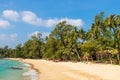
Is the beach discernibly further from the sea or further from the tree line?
the tree line

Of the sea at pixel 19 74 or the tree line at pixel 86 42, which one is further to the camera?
the tree line at pixel 86 42

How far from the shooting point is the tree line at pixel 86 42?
55.0 meters

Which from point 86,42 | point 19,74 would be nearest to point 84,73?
point 19,74

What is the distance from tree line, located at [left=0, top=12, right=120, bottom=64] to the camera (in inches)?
2165

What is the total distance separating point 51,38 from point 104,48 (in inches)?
1576

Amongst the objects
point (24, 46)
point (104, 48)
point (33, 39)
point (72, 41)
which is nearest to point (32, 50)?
point (33, 39)

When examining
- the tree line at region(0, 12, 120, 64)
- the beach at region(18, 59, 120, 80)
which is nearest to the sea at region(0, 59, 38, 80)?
the beach at region(18, 59, 120, 80)

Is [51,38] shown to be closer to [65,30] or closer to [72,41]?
[65,30]

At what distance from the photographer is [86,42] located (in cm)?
7306

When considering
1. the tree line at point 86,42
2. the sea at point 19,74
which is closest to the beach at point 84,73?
the sea at point 19,74

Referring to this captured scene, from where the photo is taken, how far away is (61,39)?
92.9 m

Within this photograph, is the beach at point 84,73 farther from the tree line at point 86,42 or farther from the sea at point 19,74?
the tree line at point 86,42

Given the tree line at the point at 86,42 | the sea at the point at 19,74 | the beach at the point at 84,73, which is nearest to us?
the beach at the point at 84,73

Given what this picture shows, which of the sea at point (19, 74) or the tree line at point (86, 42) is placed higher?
the tree line at point (86, 42)
